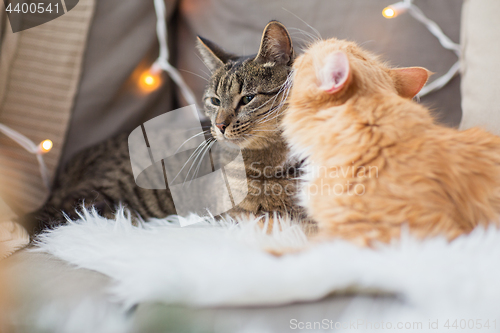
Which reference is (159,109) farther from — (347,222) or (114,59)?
(347,222)

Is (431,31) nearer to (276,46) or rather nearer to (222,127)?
(276,46)

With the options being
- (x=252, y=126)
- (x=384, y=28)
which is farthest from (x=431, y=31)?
(x=252, y=126)

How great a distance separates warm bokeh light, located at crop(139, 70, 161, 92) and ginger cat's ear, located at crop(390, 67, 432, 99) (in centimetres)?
90

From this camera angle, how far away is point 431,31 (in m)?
0.92

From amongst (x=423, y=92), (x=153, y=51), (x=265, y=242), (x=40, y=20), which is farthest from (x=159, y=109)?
(x=423, y=92)

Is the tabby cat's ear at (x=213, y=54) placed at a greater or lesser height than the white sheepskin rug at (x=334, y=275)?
greater

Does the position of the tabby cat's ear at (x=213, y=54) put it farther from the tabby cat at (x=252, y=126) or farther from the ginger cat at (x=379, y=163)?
the ginger cat at (x=379, y=163)

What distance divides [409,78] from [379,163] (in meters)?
0.31

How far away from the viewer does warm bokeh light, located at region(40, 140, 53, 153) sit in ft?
3.00

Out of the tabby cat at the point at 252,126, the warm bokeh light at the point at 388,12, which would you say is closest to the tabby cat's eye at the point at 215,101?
the tabby cat at the point at 252,126

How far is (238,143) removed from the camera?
0.78 metres

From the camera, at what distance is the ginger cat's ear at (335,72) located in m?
0.46

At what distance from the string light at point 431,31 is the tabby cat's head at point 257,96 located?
0.43m
